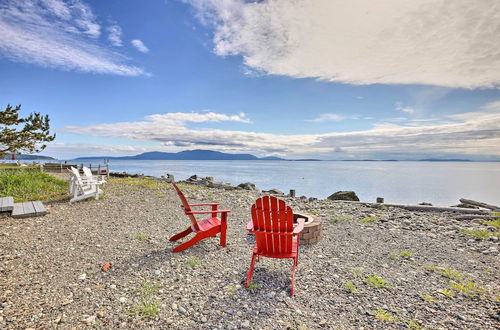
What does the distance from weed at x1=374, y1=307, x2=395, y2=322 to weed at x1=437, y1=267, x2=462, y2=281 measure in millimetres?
1917

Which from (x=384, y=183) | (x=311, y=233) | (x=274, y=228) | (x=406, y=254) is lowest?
(x=384, y=183)

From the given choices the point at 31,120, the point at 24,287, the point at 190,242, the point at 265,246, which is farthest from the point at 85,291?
the point at 31,120

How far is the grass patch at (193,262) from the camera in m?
4.59

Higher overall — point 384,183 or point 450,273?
point 450,273

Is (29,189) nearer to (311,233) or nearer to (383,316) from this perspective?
(311,233)

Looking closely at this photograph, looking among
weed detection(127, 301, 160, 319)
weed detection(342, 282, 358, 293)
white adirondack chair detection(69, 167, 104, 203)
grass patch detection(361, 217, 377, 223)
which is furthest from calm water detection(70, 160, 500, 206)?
weed detection(127, 301, 160, 319)

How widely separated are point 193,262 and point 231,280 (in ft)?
2.78

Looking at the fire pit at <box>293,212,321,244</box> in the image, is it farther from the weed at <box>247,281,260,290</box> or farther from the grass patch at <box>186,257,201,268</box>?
the grass patch at <box>186,257,201,268</box>

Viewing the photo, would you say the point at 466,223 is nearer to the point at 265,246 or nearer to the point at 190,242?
the point at 265,246

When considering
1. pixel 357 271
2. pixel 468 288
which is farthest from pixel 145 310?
pixel 468 288

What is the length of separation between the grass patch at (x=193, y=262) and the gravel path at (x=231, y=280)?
0.02 meters

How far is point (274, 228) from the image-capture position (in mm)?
4262

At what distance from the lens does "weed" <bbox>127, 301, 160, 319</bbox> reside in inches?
125

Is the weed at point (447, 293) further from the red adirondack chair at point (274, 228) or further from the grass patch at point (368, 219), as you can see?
the grass patch at point (368, 219)
